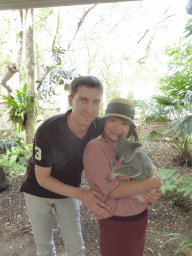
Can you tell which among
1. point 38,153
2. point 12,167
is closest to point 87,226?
point 38,153

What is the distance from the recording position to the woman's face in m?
0.98

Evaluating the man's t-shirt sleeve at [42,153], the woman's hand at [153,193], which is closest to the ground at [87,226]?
the woman's hand at [153,193]

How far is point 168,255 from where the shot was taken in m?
1.90

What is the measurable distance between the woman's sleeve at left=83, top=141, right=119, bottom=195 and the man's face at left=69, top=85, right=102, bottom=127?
0.17 m

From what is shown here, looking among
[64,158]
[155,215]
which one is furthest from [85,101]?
[155,215]

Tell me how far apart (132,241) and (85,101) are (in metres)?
0.84

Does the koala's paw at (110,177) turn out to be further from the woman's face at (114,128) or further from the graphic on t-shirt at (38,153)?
the graphic on t-shirt at (38,153)

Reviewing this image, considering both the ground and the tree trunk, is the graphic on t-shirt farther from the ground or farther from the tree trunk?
the tree trunk

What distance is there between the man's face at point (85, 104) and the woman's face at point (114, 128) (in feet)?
0.37

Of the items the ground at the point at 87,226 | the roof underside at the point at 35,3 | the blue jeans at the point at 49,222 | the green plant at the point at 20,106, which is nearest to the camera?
the roof underside at the point at 35,3

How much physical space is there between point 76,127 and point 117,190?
1.53 ft

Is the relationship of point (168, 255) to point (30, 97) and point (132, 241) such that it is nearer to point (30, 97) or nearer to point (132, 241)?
point (132, 241)

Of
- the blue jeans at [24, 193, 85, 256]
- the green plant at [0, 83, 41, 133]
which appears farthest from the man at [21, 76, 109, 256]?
the green plant at [0, 83, 41, 133]

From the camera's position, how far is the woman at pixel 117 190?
3.05 feet
